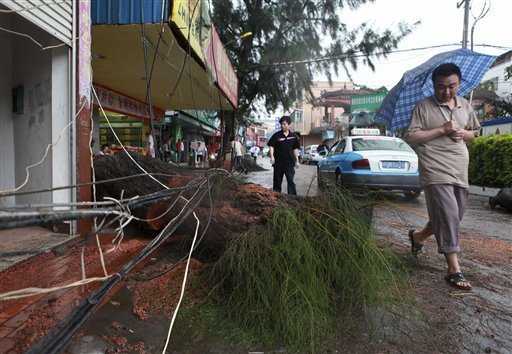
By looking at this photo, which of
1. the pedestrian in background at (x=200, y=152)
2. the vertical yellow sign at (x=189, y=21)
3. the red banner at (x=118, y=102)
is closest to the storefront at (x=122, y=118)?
the red banner at (x=118, y=102)

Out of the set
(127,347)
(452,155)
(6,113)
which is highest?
(6,113)

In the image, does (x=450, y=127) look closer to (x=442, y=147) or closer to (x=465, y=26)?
(x=442, y=147)

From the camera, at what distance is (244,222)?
10.9ft

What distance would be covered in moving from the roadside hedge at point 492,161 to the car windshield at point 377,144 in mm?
3300

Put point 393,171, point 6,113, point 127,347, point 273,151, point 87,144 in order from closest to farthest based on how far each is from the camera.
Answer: point 127,347 → point 87,144 → point 6,113 → point 273,151 → point 393,171

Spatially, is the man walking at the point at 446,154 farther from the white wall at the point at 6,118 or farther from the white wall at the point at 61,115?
the white wall at the point at 6,118

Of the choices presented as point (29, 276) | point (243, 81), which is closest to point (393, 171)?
point (29, 276)

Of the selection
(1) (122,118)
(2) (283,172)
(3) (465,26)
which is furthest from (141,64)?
(3) (465,26)

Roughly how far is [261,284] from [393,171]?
6.30m

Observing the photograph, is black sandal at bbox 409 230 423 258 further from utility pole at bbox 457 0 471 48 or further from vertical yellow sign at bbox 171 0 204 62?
utility pole at bbox 457 0 471 48

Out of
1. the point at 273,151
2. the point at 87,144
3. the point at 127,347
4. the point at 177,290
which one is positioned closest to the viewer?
the point at 127,347

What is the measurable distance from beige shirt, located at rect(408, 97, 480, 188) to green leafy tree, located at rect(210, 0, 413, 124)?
1269 cm

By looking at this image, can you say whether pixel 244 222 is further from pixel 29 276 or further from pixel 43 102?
pixel 43 102

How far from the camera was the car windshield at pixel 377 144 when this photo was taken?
8774 millimetres
